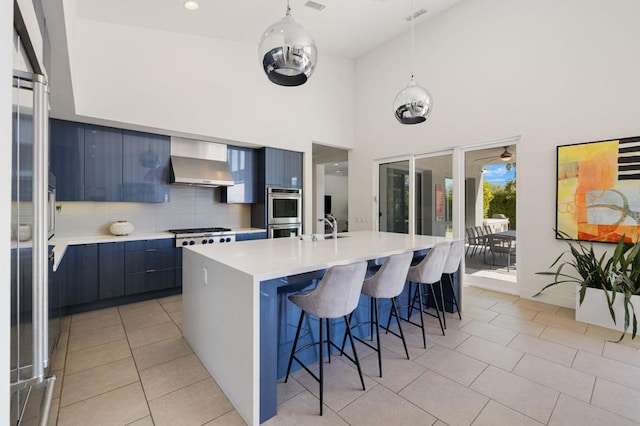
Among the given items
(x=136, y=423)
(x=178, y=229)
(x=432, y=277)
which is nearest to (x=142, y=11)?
(x=178, y=229)

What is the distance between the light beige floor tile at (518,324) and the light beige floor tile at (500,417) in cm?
141

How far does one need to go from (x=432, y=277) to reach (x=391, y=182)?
334 centimetres

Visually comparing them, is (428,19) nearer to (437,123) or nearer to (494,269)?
(437,123)

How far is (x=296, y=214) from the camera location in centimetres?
537

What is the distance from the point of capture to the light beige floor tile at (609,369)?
2148 millimetres

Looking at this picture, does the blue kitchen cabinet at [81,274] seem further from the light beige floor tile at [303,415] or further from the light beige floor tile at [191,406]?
the light beige floor tile at [303,415]

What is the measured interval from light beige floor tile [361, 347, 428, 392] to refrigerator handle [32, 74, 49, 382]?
192cm

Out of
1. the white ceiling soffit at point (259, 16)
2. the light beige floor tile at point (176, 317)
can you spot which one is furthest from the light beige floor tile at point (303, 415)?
the white ceiling soffit at point (259, 16)

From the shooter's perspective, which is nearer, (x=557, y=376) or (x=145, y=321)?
(x=557, y=376)

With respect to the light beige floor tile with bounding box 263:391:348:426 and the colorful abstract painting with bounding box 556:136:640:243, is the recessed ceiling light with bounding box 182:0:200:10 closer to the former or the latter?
the light beige floor tile with bounding box 263:391:348:426

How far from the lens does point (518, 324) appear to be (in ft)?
10.4

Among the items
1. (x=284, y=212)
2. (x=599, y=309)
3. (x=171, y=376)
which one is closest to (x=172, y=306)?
(x=171, y=376)

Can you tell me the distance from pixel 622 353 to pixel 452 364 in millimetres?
1536

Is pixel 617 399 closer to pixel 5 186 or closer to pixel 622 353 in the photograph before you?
pixel 622 353
